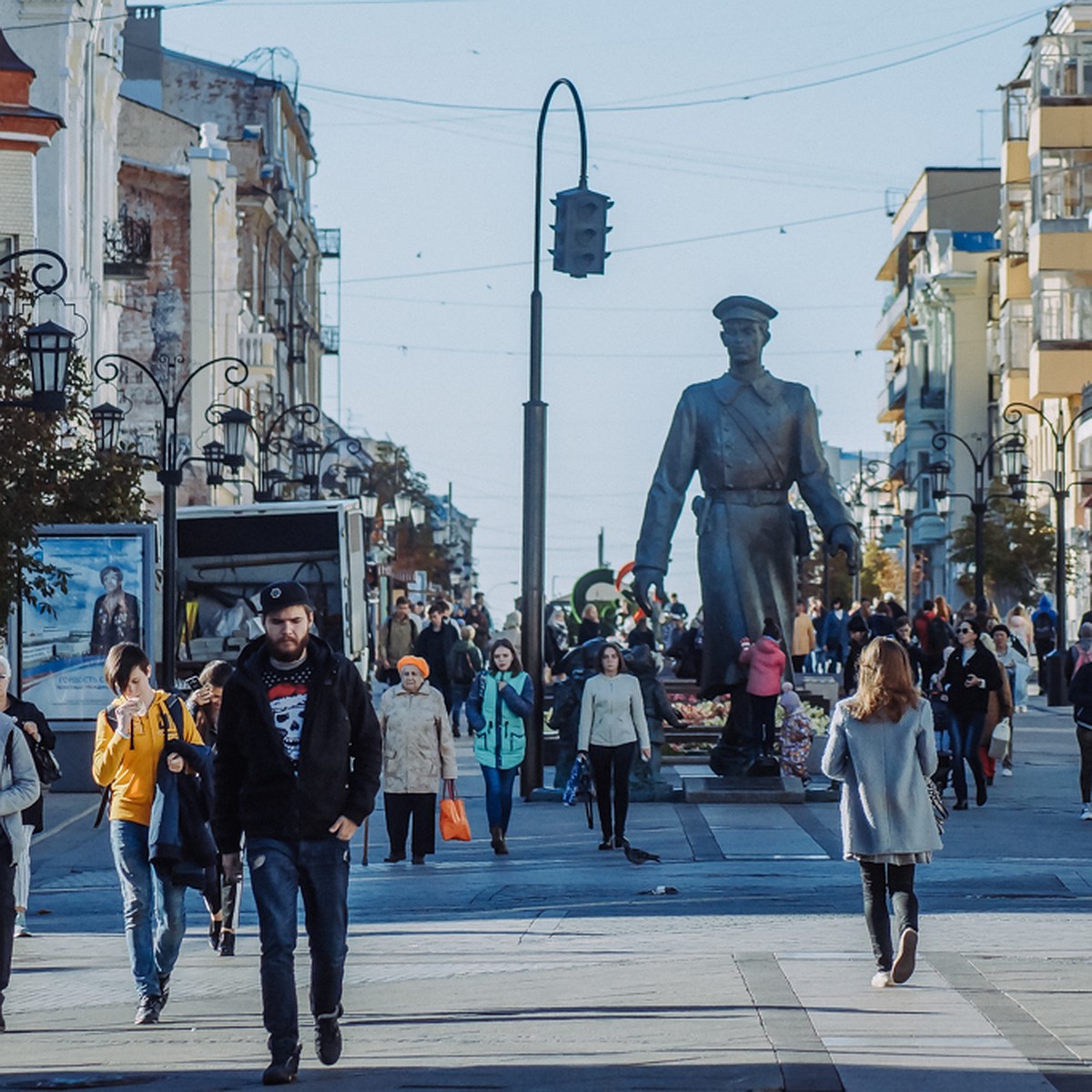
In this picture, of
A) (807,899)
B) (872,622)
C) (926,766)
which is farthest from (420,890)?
(872,622)

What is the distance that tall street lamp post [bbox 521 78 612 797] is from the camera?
22328 mm

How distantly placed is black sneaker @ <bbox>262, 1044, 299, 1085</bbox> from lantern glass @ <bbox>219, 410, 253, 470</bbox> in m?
26.5

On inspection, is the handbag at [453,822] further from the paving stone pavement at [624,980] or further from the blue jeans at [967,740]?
the blue jeans at [967,740]

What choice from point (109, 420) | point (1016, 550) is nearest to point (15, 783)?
point (109, 420)

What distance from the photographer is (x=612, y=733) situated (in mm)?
17453

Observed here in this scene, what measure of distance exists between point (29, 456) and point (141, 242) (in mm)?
33266

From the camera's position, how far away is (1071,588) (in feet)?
226

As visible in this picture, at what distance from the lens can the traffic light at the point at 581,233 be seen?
22312 mm

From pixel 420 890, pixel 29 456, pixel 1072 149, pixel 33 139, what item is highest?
pixel 1072 149

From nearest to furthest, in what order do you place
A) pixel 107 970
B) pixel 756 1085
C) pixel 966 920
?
1. pixel 756 1085
2. pixel 107 970
3. pixel 966 920

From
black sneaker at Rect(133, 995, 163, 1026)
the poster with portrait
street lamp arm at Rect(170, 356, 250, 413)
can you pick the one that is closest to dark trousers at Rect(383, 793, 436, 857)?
black sneaker at Rect(133, 995, 163, 1026)

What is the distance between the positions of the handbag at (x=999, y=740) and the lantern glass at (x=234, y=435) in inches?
577

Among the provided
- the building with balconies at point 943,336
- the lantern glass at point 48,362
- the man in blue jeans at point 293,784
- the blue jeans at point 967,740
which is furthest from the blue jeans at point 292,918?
the building with balconies at point 943,336

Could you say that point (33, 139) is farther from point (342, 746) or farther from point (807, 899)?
point (342, 746)
